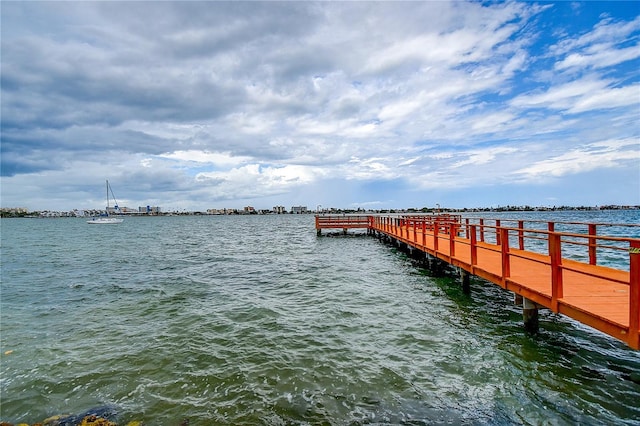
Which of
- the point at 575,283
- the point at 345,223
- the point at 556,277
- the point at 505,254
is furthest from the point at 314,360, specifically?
the point at 345,223

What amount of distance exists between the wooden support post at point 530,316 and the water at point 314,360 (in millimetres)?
254

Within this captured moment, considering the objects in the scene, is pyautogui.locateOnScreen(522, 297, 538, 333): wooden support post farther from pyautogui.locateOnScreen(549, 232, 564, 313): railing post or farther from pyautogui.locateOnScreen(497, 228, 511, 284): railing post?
pyautogui.locateOnScreen(549, 232, 564, 313): railing post

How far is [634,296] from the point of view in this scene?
484 centimetres

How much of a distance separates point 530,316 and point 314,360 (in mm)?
4965

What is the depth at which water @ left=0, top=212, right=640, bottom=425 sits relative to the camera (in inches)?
216

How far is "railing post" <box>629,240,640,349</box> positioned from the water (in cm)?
111

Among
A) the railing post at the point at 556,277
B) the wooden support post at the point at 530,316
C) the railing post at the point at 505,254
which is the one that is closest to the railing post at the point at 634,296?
the railing post at the point at 556,277

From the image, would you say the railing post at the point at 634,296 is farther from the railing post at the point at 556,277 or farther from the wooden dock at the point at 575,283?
the railing post at the point at 556,277

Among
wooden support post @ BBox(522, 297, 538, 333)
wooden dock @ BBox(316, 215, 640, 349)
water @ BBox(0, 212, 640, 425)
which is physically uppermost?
wooden dock @ BBox(316, 215, 640, 349)

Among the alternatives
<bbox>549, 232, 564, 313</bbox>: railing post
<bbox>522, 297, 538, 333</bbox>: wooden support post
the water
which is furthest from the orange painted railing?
<bbox>549, 232, 564, 313</bbox>: railing post

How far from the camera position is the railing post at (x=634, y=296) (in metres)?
4.77

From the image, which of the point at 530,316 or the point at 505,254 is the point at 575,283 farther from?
the point at 505,254

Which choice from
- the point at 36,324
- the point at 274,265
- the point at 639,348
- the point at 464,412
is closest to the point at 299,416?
the point at 464,412

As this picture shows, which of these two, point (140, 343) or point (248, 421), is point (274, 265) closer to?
point (140, 343)
